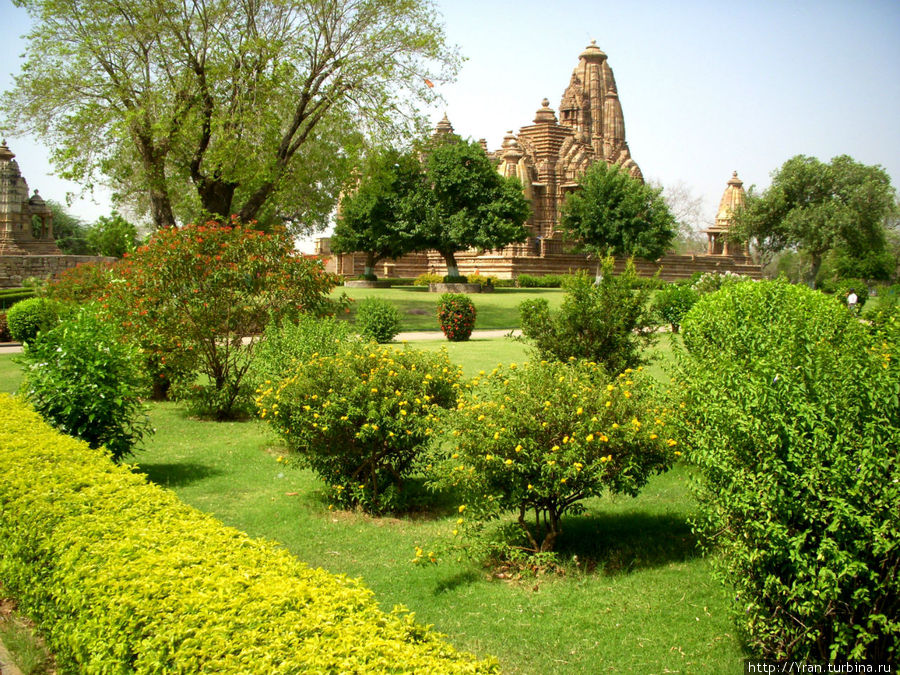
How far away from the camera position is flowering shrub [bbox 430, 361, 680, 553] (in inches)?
182

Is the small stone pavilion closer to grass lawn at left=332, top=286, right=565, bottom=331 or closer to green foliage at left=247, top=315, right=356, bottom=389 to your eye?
grass lawn at left=332, top=286, right=565, bottom=331

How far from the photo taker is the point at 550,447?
Answer: 4734 millimetres

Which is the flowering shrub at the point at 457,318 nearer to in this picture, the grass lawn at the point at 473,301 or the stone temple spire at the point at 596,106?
the grass lawn at the point at 473,301

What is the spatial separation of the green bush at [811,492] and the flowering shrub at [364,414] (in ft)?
8.35

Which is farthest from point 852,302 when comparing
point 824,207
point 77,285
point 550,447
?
point 824,207

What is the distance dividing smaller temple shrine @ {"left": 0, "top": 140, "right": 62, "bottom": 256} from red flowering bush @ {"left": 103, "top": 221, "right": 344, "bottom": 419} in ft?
107

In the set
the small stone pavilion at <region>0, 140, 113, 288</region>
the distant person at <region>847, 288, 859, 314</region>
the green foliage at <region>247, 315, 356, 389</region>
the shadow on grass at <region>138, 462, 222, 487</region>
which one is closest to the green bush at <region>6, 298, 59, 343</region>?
the green foliage at <region>247, 315, 356, 389</region>

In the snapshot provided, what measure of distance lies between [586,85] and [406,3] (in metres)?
40.8

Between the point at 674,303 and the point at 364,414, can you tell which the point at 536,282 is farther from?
the point at 364,414

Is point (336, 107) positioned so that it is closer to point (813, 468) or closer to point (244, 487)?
point (244, 487)

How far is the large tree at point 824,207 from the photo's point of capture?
3978 centimetres

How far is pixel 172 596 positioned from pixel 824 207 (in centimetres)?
4335

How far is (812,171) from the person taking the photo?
41.0m

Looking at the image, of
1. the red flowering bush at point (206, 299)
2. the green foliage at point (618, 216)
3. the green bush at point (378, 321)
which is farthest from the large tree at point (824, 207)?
the red flowering bush at point (206, 299)
